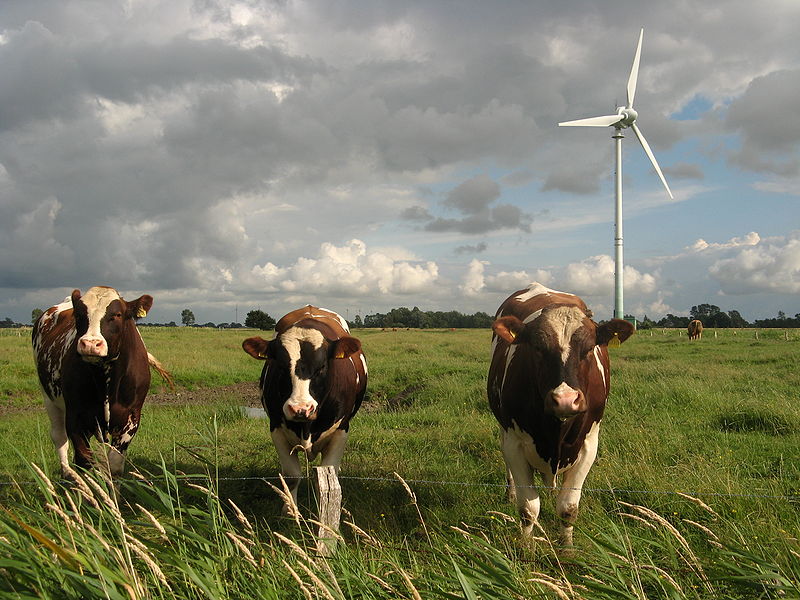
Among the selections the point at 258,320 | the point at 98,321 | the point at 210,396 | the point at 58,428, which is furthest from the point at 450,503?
the point at 258,320

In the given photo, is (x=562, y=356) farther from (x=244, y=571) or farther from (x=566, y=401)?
(x=244, y=571)

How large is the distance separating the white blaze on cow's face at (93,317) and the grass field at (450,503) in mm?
1373

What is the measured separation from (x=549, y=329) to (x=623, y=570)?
2.11 meters

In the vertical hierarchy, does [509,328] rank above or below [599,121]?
below

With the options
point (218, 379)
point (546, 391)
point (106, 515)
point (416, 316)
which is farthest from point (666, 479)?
point (416, 316)

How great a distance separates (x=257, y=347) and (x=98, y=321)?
64.8 inches

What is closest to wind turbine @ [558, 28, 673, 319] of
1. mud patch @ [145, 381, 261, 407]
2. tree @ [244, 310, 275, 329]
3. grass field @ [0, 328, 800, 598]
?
grass field @ [0, 328, 800, 598]

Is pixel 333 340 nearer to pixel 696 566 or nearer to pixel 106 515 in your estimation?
pixel 106 515

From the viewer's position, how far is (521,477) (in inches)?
218

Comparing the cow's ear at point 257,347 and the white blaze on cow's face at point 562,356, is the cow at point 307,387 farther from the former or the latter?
the white blaze on cow's face at point 562,356

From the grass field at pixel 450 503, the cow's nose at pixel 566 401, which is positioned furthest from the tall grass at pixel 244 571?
the cow's nose at pixel 566 401

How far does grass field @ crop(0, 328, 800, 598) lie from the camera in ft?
9.27

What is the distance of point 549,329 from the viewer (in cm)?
502

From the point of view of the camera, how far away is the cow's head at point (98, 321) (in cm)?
596
